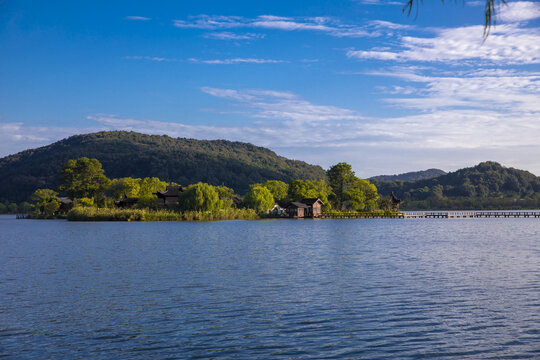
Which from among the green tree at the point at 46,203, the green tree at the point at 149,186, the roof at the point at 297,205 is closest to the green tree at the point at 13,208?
the green tree at the point at 46,203

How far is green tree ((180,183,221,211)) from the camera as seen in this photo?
100 metres

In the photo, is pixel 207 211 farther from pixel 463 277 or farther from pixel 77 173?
pixel 463 277

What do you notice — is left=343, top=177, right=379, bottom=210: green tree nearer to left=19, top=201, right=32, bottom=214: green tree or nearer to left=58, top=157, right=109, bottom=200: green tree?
left=58, top=157, right=109, bottom=200: green tree

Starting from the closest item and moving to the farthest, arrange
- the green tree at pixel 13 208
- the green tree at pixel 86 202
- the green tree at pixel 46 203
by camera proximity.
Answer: the green tree at pixel 86 202
the green tree at pixel 46 203
the green tree at pixel 13 208

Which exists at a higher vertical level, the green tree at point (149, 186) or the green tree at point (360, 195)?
the green tree at point (149, 186)

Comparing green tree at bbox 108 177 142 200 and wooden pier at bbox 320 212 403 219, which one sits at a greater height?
green tree at bbox 108 177 142 200

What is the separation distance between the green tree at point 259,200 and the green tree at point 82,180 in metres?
40.0

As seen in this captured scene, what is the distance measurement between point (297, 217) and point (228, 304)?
4204 inches

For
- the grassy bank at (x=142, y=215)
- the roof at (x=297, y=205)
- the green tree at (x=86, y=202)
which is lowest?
the grassy bank at (x=142, y=215)

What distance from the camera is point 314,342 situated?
13945 mm

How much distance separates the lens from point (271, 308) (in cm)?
1841

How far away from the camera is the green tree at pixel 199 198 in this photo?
100312mm

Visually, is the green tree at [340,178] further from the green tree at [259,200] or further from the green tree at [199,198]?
the green tree at [199,198]

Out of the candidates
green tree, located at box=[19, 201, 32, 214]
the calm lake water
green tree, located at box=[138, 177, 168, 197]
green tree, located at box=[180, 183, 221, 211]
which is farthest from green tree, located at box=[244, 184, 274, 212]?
green tree, located at box=[19, 201, 32, 214]
